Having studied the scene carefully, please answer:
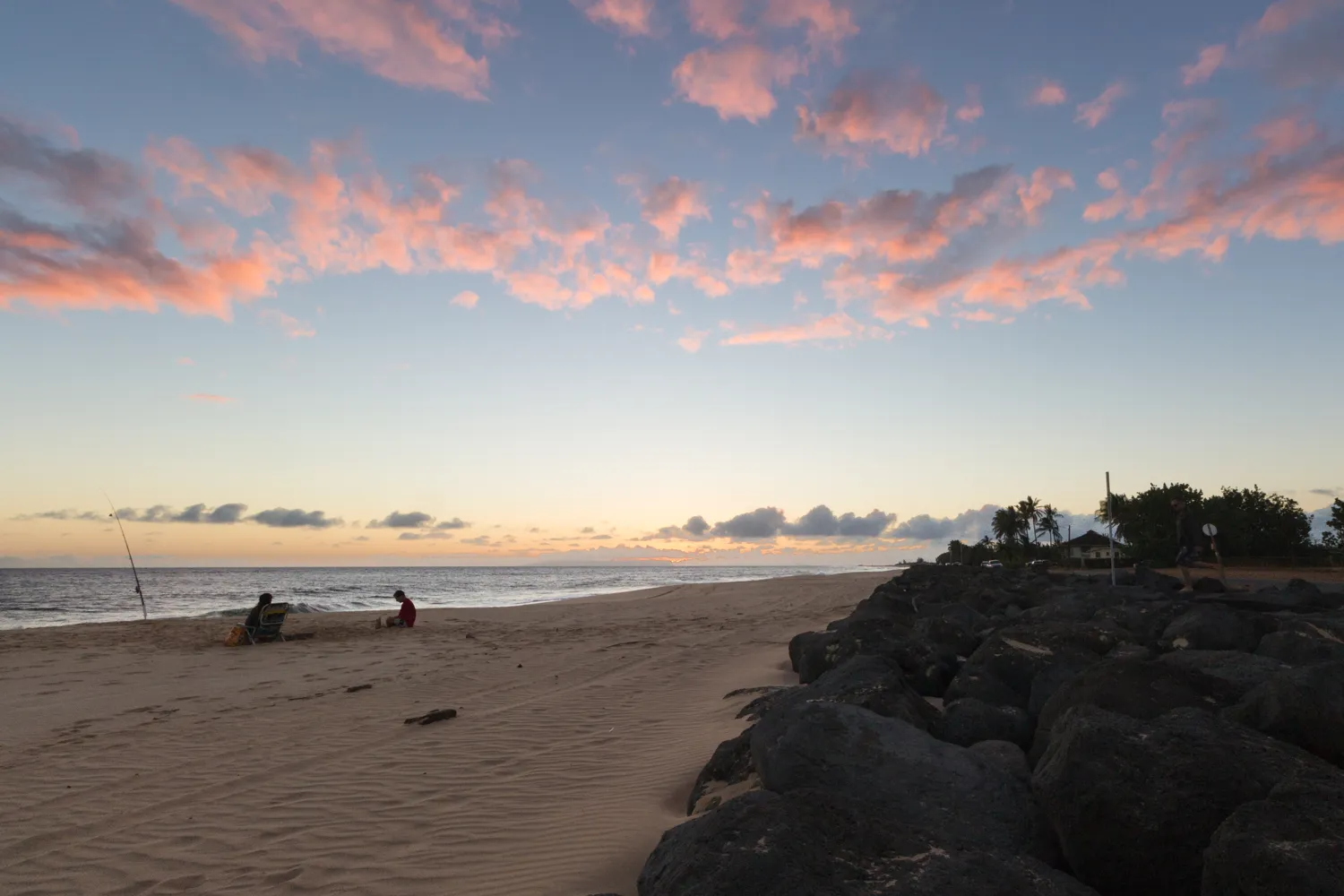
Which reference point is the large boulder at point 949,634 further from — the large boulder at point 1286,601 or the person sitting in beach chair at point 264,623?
the person sitting in beach chair at point 264,623

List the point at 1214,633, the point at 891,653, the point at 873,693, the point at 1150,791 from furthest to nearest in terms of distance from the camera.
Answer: the point at 1214,633 < the point at 891,653 < the point at 873,693 < the point at 1150,791

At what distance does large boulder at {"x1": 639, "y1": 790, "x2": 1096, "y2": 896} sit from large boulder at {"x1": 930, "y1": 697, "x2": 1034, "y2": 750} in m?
2.06

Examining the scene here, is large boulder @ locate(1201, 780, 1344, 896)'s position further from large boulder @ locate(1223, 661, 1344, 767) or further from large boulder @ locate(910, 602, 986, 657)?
large boulder @ locate(910, 602, 986, 657)

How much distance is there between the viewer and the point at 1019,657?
5.68 m

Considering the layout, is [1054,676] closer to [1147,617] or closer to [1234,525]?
[1147,617]

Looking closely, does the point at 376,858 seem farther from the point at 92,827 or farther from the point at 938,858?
the point at 938,858

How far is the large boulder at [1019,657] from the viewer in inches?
211

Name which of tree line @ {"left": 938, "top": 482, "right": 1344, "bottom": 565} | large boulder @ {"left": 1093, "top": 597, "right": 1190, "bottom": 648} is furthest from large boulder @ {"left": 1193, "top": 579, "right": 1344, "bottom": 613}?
tree line @ {"left": 938, "top": 482, "right": 1344, "bottom": 565}

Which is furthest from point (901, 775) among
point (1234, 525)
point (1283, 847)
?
point (1234, 525)

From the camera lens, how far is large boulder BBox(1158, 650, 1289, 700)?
4.51 meters

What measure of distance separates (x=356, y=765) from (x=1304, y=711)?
691cm

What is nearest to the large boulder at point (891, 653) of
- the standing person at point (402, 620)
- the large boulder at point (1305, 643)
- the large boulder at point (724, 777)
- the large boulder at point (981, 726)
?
the large boulder at point (981, 726)

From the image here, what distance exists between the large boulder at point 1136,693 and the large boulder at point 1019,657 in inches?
37.4

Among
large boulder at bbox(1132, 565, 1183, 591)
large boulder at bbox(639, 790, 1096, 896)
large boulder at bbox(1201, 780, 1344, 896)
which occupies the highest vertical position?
large boulder at bbox(1201, 780, 1344, 896)
